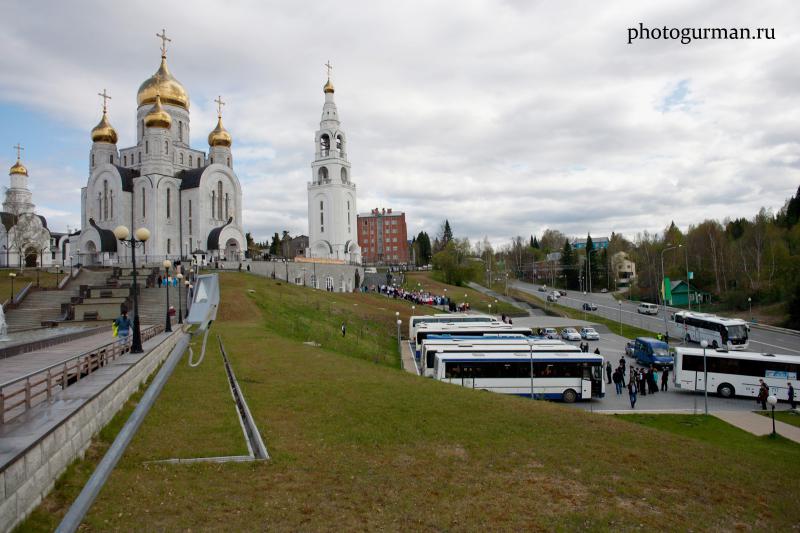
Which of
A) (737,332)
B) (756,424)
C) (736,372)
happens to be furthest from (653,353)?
(756,424)

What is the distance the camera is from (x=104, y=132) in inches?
2362

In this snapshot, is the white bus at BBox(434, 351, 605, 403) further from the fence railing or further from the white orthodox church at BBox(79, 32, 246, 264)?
the white orthodox church at BBox(79, 32, 246, 264)

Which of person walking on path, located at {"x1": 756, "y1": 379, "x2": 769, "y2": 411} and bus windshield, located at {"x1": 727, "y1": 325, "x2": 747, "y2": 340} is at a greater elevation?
bus windshield, located at {"x1": 727, "y1": 325, "x2": 747, "y2": 340}

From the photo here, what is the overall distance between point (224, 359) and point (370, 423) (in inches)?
301

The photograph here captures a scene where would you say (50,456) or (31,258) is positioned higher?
(31,258)

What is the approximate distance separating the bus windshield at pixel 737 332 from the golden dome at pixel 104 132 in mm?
62098

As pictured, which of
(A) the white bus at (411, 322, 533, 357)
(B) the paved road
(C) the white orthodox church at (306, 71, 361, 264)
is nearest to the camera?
(A) the white bus at (411, 322, 533, 357)

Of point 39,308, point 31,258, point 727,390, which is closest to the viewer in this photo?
point 727,390

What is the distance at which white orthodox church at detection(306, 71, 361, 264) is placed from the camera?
225 feet

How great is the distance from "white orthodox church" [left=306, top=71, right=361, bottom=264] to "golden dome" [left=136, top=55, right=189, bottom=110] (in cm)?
1727

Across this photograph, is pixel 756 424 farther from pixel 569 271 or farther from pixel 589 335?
pixel 569 271

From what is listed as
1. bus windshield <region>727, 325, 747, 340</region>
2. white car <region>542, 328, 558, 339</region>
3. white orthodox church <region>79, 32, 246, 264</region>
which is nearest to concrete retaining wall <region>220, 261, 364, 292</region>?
white orthodox church <region>79, 32, 246, 264</region>

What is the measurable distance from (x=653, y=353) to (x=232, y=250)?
4259 centimetres

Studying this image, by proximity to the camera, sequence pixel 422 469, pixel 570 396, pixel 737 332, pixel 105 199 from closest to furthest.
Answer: pixel 422 469
pixel 570 396
pixel 737 332
pixel 105 199
